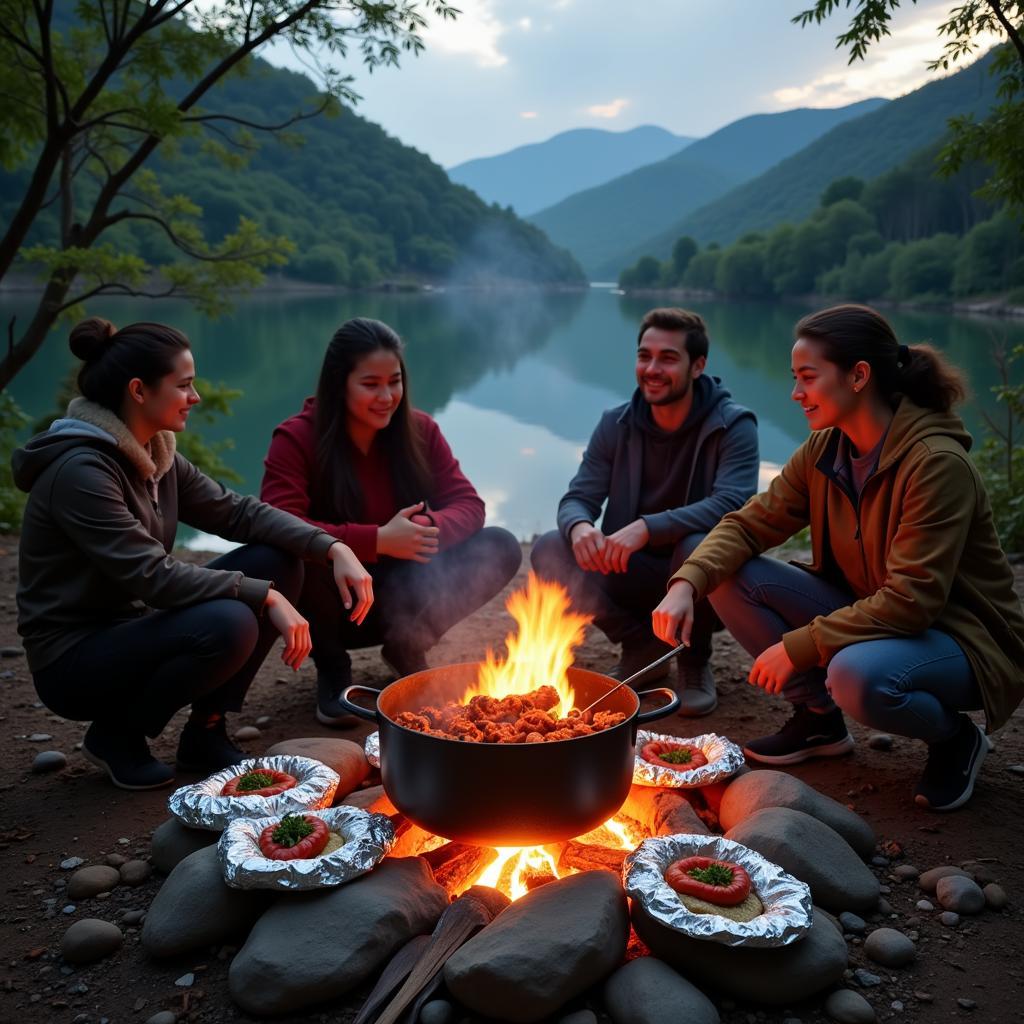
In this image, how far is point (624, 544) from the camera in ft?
12.5

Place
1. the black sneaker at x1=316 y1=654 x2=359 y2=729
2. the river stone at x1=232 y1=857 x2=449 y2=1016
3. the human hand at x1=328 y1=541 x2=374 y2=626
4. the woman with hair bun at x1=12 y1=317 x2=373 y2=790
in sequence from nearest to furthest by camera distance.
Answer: the river stone at x1=232 y1=857 x2=449 y2=1016, the woman with hair bun at x1=12 y1=317 x2=373 y2=790, the human hand at x1=328 y1=541 x2=374 y2=626, the black sneaker at x1=316 y1=654 x2=359 y2=729

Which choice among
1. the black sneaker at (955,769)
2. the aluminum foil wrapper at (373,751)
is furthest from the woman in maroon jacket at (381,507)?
the black sneaker at (955,769)

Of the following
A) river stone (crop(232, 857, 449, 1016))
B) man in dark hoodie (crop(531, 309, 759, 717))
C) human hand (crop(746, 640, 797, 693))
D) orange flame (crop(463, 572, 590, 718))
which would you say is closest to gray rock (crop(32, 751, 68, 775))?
river stone (crop(232, 857, 449, 1016))

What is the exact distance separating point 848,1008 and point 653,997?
18.6 inches

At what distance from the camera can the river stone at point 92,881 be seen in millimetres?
2586

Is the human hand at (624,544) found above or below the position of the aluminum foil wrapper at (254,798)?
above

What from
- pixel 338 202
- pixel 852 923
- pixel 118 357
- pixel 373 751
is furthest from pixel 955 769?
pixel 338 202

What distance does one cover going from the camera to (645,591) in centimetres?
408

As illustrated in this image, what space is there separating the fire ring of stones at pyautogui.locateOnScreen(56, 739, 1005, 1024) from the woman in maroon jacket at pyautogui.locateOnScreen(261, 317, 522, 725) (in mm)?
1371

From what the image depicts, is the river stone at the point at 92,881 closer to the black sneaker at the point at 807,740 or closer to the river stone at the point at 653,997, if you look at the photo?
the river stone at the point at 653,997

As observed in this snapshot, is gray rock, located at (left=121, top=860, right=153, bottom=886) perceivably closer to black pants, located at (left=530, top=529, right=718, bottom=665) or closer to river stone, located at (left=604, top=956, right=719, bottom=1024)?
river stone, located at (left=604, top=956, right=719, bottom=1024)

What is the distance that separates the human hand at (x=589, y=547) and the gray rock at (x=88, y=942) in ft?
7.43

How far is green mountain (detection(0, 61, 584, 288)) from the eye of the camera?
112 feet

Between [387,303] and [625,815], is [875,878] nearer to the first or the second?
[625,815]
